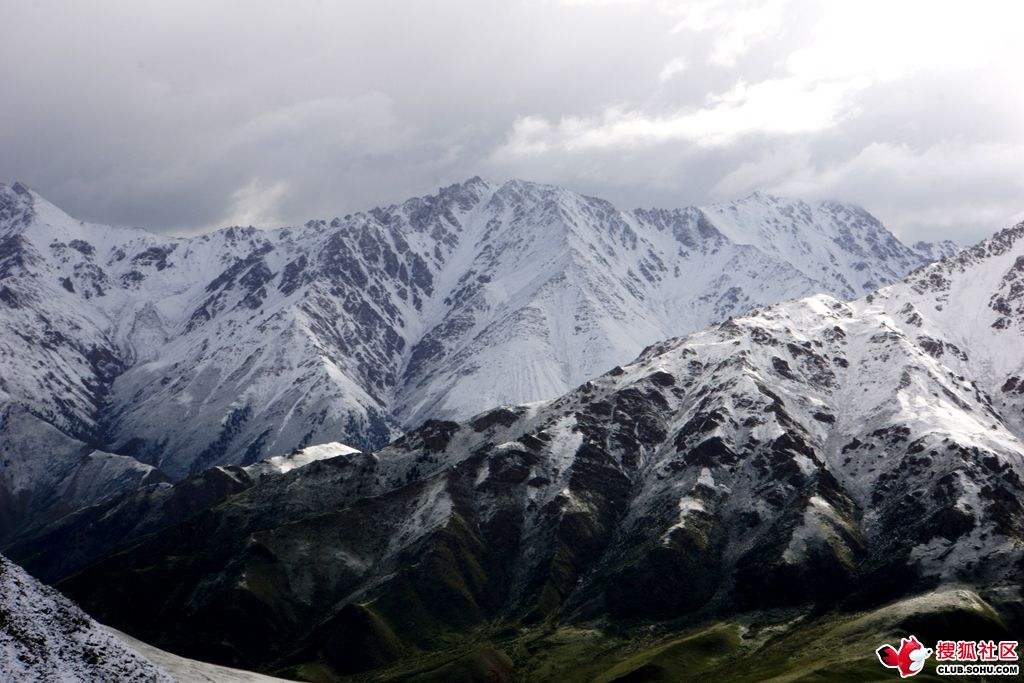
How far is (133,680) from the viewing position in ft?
370

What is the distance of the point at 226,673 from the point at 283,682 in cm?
802

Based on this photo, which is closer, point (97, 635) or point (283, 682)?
point (97, 635)

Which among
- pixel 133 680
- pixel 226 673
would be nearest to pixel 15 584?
pixel 133 680

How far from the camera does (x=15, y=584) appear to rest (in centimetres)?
11256

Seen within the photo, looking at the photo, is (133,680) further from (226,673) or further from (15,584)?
(226,673)

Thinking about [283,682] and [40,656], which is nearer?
[40,656]

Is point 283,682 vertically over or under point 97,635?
under

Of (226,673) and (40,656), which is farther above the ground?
(40,656)

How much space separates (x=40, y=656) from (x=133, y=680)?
10.3m

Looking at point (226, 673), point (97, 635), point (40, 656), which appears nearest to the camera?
point (40, 656)

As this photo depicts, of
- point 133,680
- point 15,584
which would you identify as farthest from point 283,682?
point 15,584

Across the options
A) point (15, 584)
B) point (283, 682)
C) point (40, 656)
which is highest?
point (15, 584)

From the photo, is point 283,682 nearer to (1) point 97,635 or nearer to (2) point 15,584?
(1) point 97,635

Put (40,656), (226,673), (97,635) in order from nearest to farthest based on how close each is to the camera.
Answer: (40,656), (97,635), (226,673)
